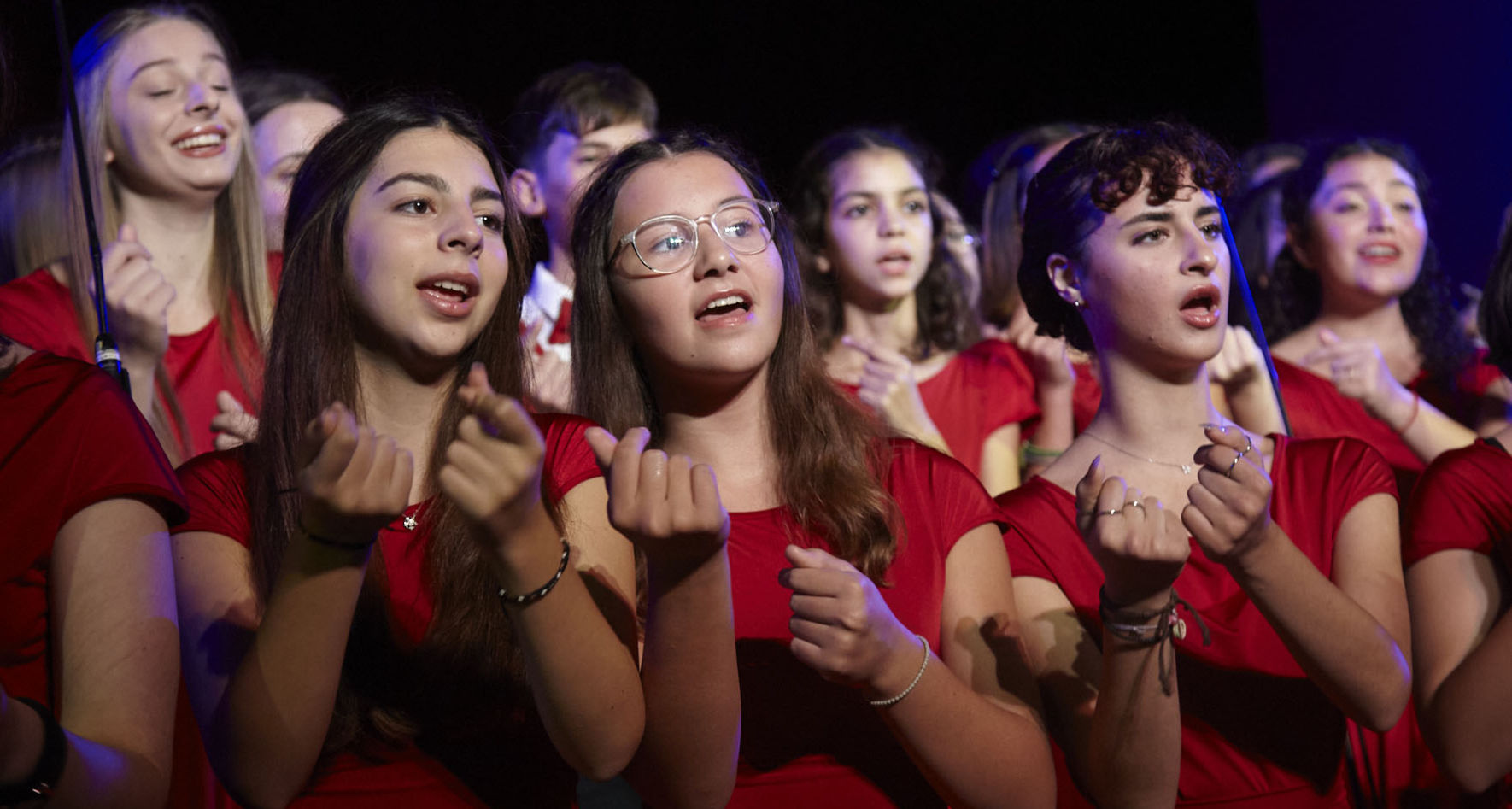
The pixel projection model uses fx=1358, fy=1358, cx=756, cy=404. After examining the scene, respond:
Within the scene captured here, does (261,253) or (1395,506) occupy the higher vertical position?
(261,253)

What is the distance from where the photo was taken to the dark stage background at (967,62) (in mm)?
4090

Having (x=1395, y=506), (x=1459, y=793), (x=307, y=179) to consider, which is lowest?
(x=1459, y=793)

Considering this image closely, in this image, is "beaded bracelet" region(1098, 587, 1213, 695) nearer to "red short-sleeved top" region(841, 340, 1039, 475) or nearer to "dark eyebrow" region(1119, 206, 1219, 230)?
"dark eyebrow" region(1119, 206, 1219, 230)

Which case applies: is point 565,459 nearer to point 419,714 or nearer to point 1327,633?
point 419,714

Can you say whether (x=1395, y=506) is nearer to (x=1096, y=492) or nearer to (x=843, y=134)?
(x=1096, y=492)

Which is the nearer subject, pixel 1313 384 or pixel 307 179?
pixel 307 179

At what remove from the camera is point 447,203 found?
198cm

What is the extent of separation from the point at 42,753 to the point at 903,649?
0.94 m

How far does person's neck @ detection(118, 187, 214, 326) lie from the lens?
308 cm

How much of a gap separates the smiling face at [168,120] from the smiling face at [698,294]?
1443 millimetres

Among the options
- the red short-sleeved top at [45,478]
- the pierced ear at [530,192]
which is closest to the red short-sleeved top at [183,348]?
the pierced ear at [530,192]

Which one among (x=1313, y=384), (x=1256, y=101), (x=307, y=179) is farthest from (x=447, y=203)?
(x=1256, y=101)

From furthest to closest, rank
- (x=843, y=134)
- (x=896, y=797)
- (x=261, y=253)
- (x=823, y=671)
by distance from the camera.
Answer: (x=843, y=134) < (x=261, y=253) < (x=896, y=797) < (x=823, y=671)

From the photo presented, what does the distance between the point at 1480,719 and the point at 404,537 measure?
154cm
